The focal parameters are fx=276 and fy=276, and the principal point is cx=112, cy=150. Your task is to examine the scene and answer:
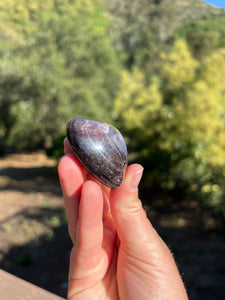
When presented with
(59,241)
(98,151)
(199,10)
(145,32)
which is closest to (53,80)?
(199,10)

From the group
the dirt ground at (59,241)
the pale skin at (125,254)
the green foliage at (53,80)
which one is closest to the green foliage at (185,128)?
the dirt ground at (59,241)

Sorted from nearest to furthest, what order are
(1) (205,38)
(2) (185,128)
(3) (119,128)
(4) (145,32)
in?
(2) (185,128)
(3) (119,128)
(4) (145,32)
(1) (205,38)

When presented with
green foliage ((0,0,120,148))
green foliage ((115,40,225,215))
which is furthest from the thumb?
green foliage ((0,0,120,148))

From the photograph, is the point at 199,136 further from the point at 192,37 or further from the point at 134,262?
the point at 192,37

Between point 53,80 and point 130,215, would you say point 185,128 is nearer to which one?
point 130,215

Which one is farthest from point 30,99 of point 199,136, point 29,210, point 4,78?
point 199,136

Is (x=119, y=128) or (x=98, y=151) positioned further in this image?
(x=119, y=128)

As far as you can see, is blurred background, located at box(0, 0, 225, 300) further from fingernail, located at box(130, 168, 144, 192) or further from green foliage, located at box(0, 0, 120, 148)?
fingernail, located at box(130, 168, 144, 192)
